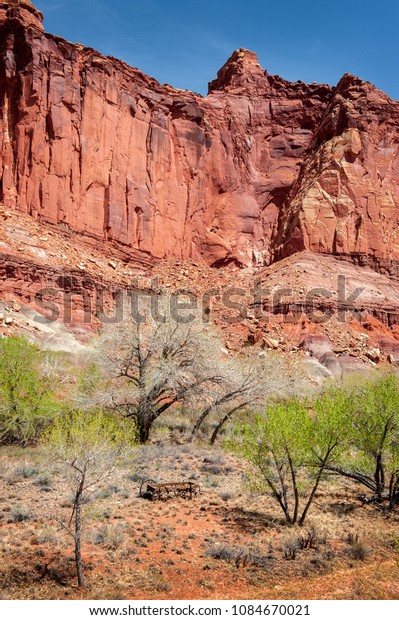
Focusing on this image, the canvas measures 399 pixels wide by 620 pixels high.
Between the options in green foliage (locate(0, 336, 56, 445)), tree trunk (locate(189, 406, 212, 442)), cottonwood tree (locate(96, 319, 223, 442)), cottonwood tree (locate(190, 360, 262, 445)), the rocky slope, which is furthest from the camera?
the rocky slope

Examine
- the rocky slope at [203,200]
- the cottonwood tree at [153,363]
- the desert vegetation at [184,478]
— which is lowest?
the desert vegetation at [184,478]

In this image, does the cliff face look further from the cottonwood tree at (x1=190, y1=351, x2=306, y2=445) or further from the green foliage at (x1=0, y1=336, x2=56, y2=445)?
the cottonwood tree at (x1=190, y1=351, x2=306, y2=445)

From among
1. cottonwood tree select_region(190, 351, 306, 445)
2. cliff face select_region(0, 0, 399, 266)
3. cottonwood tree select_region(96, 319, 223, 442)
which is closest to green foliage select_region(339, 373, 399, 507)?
cottonwood tree select_region(190, 351, 306, 445)

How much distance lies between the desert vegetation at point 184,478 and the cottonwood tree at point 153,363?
0.22ft

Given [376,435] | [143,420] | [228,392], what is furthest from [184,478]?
[228,392]

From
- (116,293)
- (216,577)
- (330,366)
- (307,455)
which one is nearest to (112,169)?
(116,293)

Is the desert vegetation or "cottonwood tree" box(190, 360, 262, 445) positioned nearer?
the desert vegetation

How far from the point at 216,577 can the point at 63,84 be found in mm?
47523

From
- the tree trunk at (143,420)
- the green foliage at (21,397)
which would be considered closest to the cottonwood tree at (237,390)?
the tree trunk at (143,420)

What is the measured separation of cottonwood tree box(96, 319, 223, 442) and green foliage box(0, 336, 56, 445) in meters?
2.71

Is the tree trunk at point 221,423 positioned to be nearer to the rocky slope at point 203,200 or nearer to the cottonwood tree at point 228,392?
the cottonwood tree at point 228,392

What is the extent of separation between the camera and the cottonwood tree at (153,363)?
75.8 ft

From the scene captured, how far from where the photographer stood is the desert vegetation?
10.7 m
